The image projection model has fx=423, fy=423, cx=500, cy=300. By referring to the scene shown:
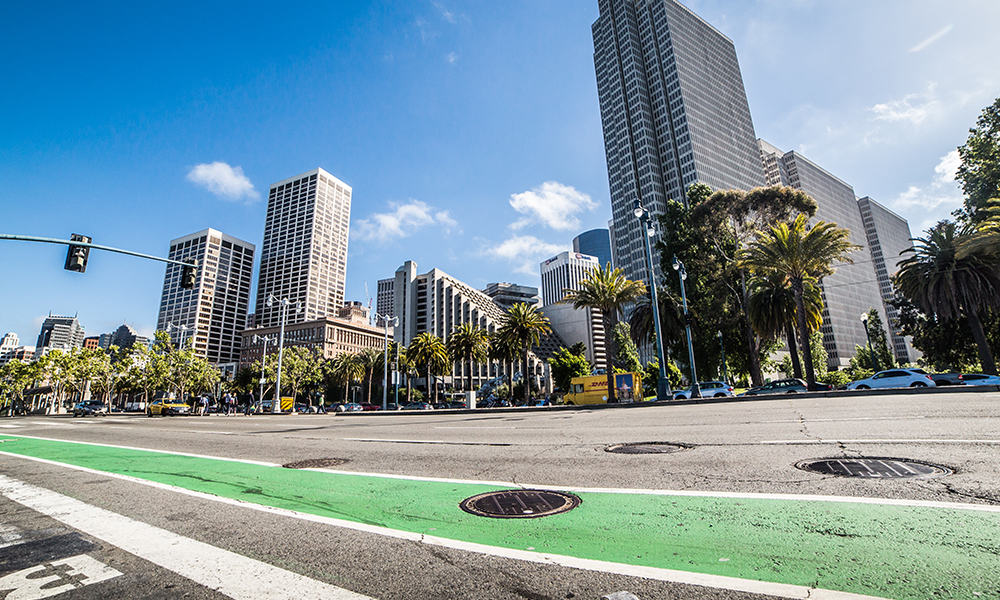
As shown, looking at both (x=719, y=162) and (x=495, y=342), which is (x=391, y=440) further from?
(x=719, y=162)

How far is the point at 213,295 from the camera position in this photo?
169m

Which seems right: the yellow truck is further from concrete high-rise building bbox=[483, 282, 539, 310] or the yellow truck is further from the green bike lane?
concrete high-rise building bbox=[483, 282, 539, 310]

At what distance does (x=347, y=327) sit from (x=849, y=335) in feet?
501

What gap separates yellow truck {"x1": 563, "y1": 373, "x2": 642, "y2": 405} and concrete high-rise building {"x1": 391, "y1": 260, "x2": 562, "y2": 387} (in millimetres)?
95210

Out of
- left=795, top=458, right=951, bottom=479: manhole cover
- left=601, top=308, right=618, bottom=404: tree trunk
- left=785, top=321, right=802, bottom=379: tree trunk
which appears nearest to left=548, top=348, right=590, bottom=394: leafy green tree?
left=785, top=321, right=802, bottom=379: tree trunk

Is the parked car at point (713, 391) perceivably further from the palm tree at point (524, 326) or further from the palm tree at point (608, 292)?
the palm tree at point (524, 326)

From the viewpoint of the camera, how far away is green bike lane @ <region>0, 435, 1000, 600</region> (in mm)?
2355

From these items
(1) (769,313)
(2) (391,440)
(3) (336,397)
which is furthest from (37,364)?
(1) (769,313)

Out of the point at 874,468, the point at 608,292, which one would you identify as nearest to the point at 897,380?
the point at 608,292

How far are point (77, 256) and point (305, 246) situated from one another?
183005 mm

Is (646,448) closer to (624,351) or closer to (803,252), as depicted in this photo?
(803,252)

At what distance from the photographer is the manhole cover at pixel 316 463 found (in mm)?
7113

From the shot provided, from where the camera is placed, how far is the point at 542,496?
452 centimetres

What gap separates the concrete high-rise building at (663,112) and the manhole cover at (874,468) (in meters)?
113
